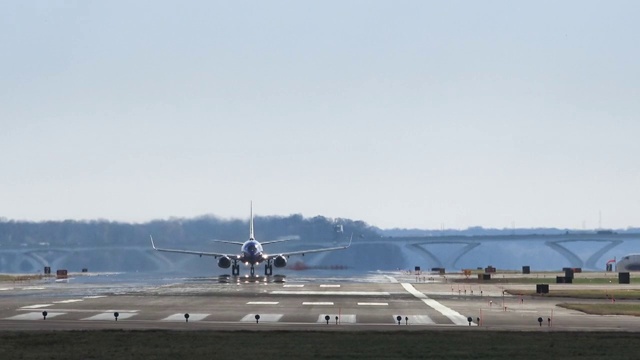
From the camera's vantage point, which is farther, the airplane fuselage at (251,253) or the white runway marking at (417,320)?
the airplane fuselage at (251,253)

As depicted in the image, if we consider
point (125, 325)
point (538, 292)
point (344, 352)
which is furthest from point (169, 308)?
point (538, 292)

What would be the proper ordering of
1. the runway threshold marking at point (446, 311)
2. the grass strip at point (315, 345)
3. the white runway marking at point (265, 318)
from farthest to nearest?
the runway threshold marking at point (446, 311)
the white runway marking at point (265, 318)
the grass strip at point (315, 345)

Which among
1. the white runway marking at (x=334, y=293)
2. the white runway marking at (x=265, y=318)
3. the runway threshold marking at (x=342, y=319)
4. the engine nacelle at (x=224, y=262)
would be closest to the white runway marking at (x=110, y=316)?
the white runway marking at (x=265, y=318)

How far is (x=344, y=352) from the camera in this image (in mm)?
41219

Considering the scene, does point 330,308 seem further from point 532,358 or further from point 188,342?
point 532,358

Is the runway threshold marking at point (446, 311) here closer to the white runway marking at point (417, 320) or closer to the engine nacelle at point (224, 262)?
the white runway marking at point (417, 320)

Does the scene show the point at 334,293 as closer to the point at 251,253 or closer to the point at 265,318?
the point at 265,318

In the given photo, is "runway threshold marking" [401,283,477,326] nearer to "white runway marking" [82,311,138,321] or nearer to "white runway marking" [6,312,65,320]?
"white runway marking" [82,311,138,321]

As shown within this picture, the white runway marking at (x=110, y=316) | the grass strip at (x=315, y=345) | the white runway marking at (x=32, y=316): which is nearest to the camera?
the grass strip at (x=315, y=345)

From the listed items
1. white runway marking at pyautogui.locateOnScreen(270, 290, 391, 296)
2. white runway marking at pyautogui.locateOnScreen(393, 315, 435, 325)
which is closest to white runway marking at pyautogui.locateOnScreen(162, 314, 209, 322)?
white runway marking at pyautogui.locateOnScreen(393, 315, 435, 325)

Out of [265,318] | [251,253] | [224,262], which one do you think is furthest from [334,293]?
[224,262]

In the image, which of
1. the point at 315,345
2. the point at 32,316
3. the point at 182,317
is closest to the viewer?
the point at 315,345

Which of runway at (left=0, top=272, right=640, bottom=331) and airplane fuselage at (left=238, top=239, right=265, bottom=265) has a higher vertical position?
airplane fuselage at (left=238, top=239, right=265, bottom=265)

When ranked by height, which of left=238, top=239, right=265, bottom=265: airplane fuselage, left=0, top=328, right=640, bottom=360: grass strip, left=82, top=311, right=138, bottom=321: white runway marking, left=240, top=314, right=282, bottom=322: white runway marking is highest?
left=238, top=239, right=265, bottom=265: airplane fuselage
